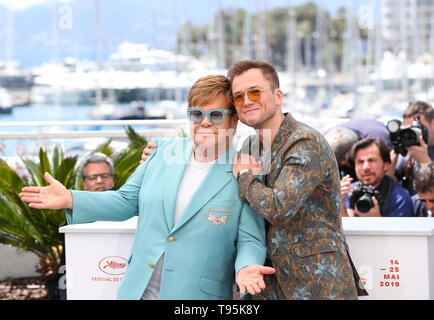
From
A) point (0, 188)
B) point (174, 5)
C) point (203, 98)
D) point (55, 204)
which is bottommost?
point (0, 188)

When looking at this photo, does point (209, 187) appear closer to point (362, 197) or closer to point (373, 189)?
point (362, 197)

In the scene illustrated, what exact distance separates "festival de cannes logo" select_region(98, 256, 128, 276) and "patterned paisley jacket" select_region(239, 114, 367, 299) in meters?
1.00

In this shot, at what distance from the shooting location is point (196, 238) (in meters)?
2.84

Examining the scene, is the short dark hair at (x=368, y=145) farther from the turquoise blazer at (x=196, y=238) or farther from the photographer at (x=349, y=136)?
the turquoise blazer at (x=196, y=238)

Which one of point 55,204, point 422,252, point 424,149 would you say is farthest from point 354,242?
point 424,149

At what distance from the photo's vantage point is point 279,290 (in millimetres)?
2918

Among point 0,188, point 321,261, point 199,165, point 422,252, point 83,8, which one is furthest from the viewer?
point 83,8

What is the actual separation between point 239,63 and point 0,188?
14.0 feet

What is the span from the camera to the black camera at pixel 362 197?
16.2 feet

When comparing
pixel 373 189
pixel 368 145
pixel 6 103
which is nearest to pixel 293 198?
pixel 373 189

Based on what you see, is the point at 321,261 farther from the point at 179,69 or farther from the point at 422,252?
the point at 179,69

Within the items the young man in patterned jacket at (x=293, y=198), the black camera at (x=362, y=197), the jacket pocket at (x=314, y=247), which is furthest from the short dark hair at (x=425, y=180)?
the jacket pocket at (x=314, y=247)

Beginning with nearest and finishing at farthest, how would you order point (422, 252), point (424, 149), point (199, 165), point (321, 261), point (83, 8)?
point (321, 261), point (199, 165), point (422, 252), point (424, 149), point (83, 8)

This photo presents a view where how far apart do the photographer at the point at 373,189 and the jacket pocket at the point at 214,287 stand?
7.32 feet
